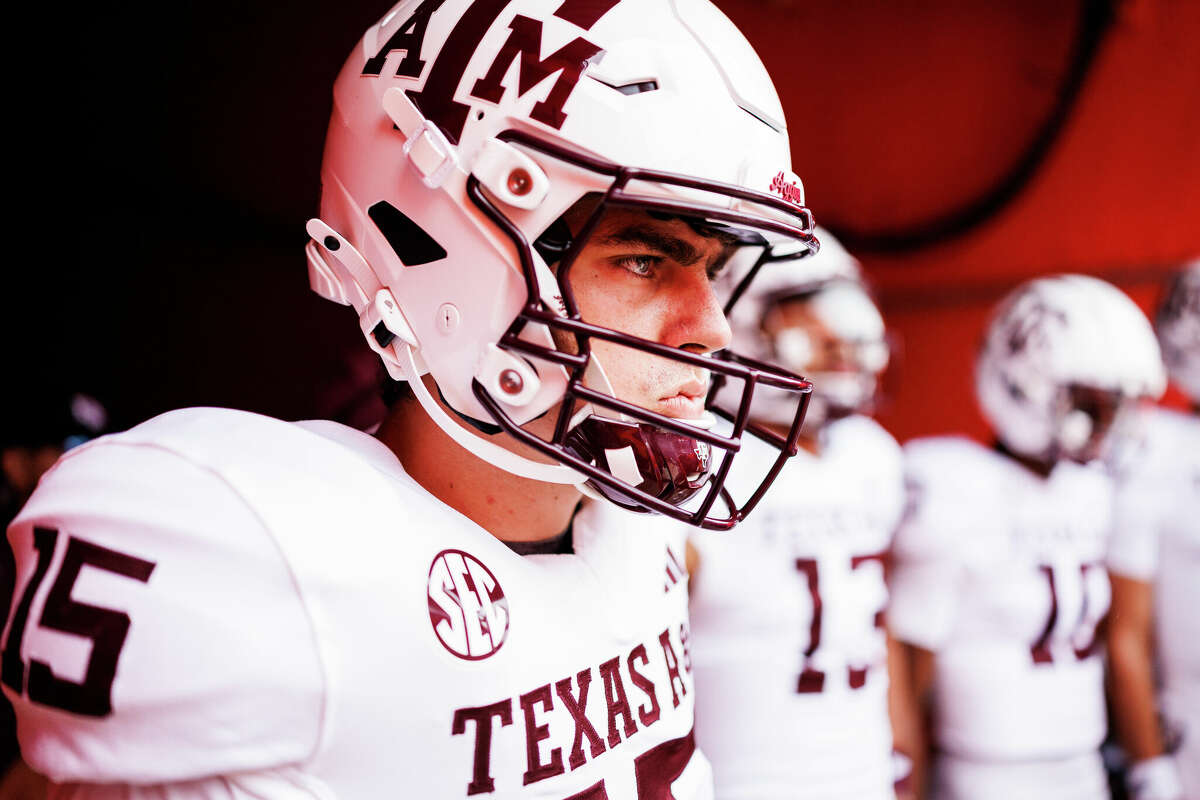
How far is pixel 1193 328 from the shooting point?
2.59 m

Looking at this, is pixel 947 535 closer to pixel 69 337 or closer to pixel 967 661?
pixel 967 661

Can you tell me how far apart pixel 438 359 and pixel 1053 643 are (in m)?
1.69

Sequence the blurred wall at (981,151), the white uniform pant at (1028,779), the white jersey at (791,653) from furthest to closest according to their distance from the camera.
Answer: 1. the blurred wall at (981,151)
2. the white uniform pant at (1028,779)
3. the white jersey at (791,653)

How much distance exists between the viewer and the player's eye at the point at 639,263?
2.70 ft

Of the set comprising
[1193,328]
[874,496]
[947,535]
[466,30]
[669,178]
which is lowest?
[947,535]

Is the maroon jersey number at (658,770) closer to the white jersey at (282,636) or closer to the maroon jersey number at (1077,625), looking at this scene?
the white jersey at (282,636)

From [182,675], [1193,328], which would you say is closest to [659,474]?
[182,675]

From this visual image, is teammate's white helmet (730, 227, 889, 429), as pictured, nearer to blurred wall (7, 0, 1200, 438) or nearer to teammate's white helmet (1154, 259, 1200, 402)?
blurred wall (7, 0, 1200, 438)

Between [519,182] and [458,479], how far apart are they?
294mm

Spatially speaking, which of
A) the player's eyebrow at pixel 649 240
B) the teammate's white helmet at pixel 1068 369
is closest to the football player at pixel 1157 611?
the teammate's white helmet at pixel 1068 369

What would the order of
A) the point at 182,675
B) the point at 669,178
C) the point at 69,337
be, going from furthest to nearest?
1. the point at 69,337
2. the point at 669,178
3. the point at 182,675

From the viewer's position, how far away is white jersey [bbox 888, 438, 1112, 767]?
6.29 feet

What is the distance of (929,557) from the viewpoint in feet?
6.42

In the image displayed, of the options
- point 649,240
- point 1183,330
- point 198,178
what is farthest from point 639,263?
point 1183,330
